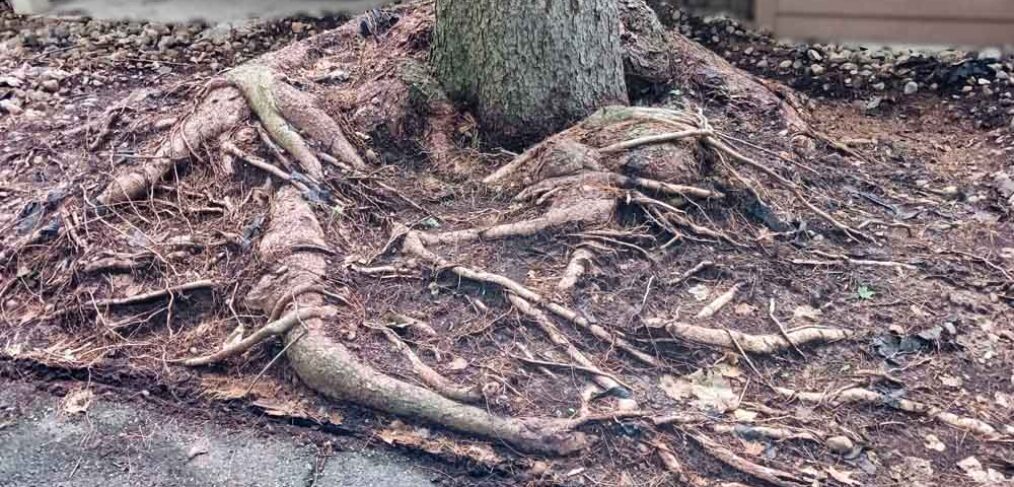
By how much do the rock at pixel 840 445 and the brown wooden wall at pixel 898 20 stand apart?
10.7ft

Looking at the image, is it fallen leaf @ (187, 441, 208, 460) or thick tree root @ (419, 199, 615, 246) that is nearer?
fallen leaf @ (187, 441, 208, 460)

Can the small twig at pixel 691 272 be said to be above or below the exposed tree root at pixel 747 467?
above

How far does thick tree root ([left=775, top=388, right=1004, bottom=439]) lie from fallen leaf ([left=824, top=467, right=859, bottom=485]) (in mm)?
251

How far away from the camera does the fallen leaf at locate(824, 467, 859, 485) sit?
2.47 m

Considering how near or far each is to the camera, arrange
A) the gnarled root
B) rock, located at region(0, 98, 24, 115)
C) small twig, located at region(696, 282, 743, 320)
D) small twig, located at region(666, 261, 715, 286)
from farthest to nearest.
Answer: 1. rock, located at region(0, 98, 24, 115)
2. small twig, located at region(666, 261, 715, 286)
3. small twig, located at region(696, 282, 743, 320)
4. the gnarled root

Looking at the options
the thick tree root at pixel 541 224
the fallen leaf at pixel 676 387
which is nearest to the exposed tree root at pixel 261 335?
the thick tree root at pixel 541 224

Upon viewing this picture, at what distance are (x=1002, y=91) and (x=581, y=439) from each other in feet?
10.7

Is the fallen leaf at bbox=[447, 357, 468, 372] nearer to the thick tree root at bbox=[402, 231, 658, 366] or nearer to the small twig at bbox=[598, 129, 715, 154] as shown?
the thick tree root at bbox=[402, 231, 658, 366]

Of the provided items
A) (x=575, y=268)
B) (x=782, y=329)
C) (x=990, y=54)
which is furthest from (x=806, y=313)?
(x=990, y=54)

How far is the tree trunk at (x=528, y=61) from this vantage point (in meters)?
3.41

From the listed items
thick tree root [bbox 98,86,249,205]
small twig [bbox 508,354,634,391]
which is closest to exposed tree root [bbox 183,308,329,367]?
small twig [bbox 508,354,634,391]

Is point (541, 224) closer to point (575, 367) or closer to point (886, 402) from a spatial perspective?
point (575, 367)

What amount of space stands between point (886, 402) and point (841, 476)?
343 mm

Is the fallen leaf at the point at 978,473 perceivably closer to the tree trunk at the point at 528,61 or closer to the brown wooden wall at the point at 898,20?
the tree trunk at the point at 528,61
